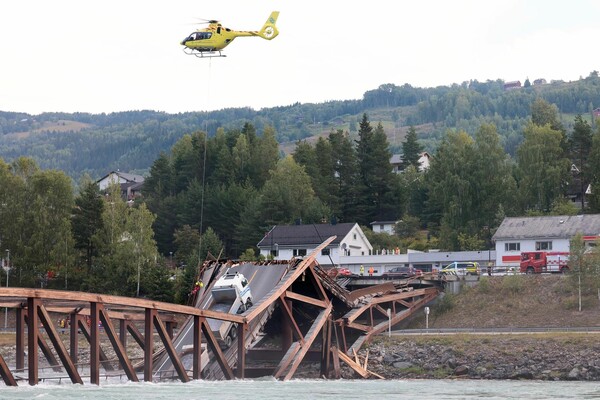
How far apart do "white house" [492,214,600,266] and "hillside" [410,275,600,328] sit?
322 inches

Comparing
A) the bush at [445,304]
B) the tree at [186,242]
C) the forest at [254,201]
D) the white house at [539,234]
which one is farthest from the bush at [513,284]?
the tree at [186,242]

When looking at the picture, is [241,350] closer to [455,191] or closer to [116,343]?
[116,343]

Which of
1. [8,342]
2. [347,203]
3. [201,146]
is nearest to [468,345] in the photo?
[8,342]

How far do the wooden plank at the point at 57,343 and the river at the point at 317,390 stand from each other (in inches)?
17.5

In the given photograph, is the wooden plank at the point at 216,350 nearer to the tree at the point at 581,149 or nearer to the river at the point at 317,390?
the river at the point at 317,390

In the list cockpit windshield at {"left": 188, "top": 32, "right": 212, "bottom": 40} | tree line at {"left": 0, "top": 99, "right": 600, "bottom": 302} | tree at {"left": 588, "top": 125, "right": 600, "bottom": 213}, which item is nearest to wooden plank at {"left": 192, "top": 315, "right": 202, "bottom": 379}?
cockpit windshield at {"left": 188, "top": 32, "right": 212, "bottom": 40}

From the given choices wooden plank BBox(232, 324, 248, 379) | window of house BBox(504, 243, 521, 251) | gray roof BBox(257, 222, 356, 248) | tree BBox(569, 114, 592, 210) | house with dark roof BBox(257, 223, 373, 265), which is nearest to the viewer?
wooden plank BBox(232, 324, 248, 379)

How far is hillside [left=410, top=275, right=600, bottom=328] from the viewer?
2913 inches

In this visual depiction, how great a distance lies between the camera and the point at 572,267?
250 feet

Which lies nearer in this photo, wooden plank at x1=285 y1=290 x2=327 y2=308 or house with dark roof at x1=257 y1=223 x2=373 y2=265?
wooden plank at x1=285 y1=290 x2=327 y2=308

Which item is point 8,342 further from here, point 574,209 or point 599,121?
point 599,121

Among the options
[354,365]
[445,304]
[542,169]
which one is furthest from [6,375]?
[542,169]

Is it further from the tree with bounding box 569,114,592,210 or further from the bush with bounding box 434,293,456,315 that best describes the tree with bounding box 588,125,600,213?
the bush with bounding box 434,293,456,315

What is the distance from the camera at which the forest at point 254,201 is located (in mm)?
95500
